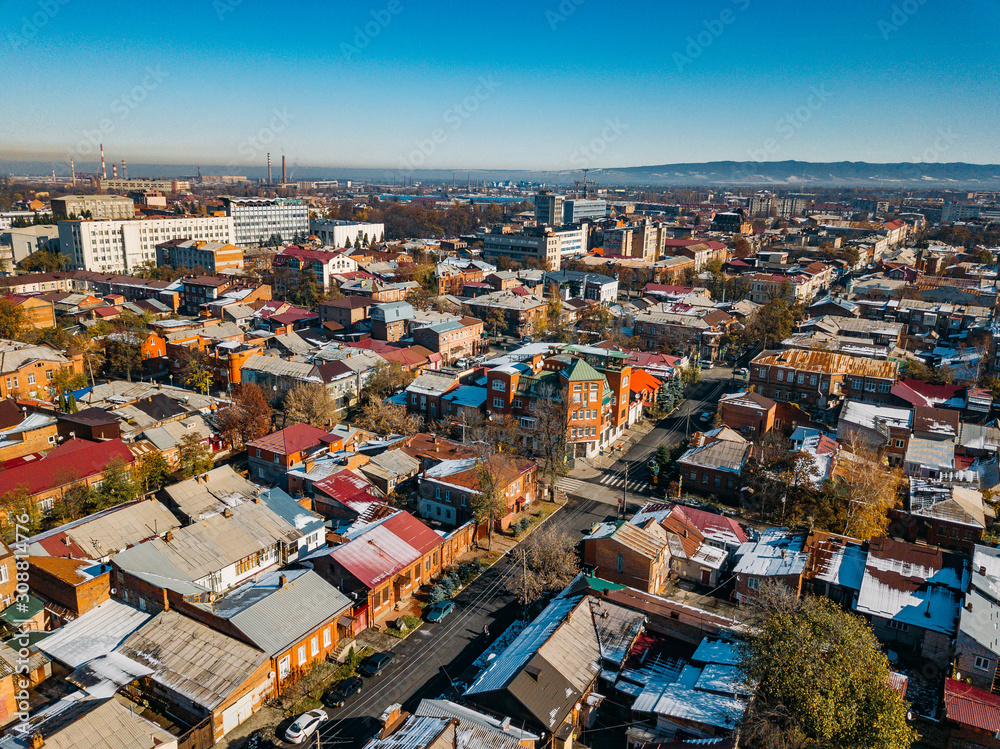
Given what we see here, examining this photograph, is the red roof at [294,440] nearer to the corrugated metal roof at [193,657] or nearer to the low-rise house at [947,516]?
the corrugated metal roof at [193,657]

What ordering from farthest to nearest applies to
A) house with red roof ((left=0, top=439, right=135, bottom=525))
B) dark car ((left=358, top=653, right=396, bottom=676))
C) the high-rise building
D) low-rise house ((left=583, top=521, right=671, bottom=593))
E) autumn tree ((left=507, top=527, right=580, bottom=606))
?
1. the high-rise building
2. house with red roof ((left=0, top=439, right=135, bottom=525))
3. low-rise house ((left=583, top=521, right=671, bottom=593))
4. autumn tree ((left=507, top=527, right=580, bottom=606))
5. dark car ((left=358, top=653, right=396, bottom=676))

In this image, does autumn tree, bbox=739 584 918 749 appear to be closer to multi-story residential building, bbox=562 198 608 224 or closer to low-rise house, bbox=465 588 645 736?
low-rise house, bbox=465 588 645 736

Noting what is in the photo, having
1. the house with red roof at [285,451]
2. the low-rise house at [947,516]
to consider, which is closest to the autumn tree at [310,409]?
the house with red roof at [285,451]

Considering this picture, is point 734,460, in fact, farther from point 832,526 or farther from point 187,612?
point 187,612

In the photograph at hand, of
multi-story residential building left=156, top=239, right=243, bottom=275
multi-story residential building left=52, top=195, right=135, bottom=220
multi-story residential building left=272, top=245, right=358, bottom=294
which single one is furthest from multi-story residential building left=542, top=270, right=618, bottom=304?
multi-story residential building left=52, top=195, right=135, bottom=220

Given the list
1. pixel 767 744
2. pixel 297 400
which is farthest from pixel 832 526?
pixel 297 400
